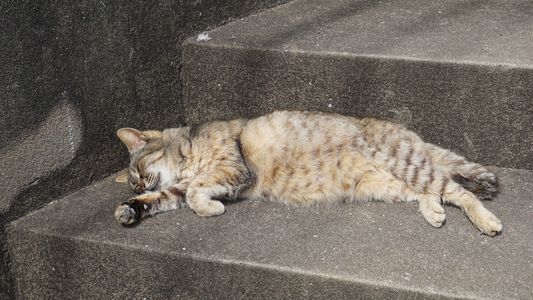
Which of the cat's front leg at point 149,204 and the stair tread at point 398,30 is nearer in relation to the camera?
the cat's front leg at point 149,204

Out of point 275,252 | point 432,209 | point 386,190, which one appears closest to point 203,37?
point 386,190

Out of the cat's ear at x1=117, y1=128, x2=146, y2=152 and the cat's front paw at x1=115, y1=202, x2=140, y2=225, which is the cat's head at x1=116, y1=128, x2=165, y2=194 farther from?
the cat's front paw at x1=115, y1=202, x2=140, y2=225

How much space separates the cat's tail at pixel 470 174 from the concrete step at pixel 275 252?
59mm

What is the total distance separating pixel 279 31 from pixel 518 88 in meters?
1.27

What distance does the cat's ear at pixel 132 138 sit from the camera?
3.15m

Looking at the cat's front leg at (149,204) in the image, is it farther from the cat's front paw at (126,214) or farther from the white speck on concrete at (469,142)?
the white speck on concrete at (469,142)

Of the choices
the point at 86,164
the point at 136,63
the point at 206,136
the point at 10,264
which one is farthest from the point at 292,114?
the point at 10,264

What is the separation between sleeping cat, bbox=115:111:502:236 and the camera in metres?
2.91

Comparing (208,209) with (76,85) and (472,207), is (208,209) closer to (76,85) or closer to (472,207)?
(76,85)

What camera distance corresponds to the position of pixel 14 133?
2736 millimetres

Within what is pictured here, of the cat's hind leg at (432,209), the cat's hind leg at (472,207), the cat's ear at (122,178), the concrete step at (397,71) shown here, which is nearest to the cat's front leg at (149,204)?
the cat's ear at (122,178)

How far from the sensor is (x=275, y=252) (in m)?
2.50

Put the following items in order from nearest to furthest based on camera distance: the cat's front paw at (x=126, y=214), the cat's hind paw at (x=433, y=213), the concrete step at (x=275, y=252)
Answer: the concrete step at (x=275, y=252)
the cat's hind paw at (x=433, y=213)
the cat's front paw at (x=126, y=214)

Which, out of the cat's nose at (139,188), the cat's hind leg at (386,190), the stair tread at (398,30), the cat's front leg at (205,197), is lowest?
the cat's hind leg at (386,190)
